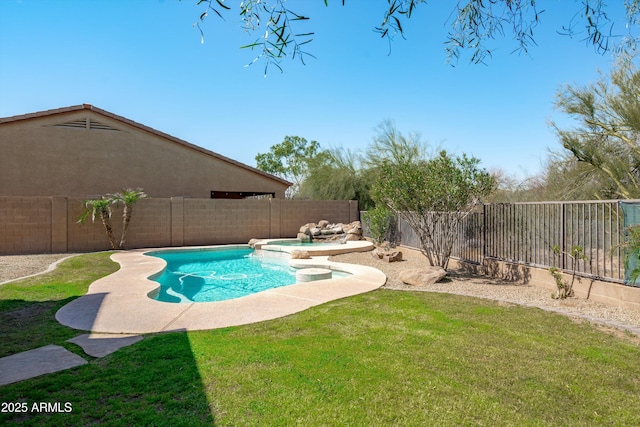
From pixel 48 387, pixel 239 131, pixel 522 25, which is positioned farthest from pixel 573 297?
pixel 239 131

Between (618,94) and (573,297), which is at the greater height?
(618,94)

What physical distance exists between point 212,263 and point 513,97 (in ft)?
42.4

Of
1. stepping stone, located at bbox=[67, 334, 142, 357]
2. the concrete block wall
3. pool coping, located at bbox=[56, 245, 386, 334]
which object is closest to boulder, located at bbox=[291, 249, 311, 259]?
pool coping, located at bbox=[56, 245, 386, 334]

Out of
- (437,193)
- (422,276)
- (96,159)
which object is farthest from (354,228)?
(96,159)

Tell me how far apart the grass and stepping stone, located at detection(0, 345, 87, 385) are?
20 centimetres

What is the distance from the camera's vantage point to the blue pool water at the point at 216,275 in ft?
28.8

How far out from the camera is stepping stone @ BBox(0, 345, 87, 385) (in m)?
3.27

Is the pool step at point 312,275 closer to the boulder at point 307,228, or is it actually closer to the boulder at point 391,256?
the boulder at point 391,256

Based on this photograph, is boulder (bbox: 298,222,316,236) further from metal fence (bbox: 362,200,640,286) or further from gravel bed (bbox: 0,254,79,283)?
gravel bed (bbox: 0,254,79,283)

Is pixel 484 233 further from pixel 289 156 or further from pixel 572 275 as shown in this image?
pixel 289 156

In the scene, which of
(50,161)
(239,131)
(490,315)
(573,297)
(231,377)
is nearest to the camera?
(231,377)

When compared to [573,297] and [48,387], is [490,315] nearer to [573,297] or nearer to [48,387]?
[573,297]

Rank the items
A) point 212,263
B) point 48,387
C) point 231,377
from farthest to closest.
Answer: point 212,263 → point 231,377 → point 48,387

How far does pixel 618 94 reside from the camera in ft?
36.2
